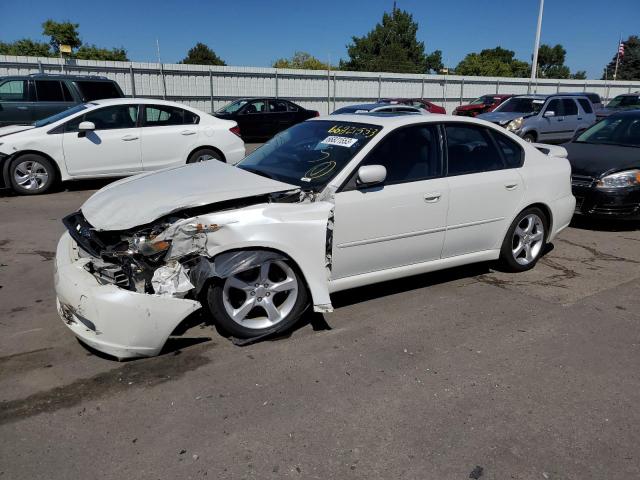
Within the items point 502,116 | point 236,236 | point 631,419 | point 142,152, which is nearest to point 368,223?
point 236,236

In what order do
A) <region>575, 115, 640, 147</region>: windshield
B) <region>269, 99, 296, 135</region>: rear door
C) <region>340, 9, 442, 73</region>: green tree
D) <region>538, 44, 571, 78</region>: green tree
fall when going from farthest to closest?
<region>538, 44, 571, 78</region>: green tree < <region>340, 9, 442, 73</region>: green tree < <region>269, 99, 296, 135</region>: rear door < <region>575, 115, 640, 147</region>: windshield

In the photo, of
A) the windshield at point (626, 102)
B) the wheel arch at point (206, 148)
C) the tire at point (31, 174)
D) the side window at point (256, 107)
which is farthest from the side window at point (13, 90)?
the windshield at point (626, 102)

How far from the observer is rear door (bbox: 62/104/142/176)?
28.9 ft

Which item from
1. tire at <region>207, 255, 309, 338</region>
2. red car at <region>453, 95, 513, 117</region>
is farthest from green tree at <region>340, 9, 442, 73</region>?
tire at <region>207, 255, 309, 338</region>

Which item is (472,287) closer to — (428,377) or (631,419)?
(428,377)

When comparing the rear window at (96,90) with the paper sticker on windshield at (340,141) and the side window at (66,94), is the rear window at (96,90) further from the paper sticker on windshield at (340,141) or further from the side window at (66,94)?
the paper sticker on windshield at (340,141)

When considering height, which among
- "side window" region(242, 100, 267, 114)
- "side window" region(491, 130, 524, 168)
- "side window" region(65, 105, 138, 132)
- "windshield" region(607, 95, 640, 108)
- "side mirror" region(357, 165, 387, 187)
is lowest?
"side mirror" region(357, 165, 387, 187)

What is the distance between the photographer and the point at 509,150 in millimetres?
5125

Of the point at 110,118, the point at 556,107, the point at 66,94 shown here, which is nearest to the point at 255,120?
the point at 66,94

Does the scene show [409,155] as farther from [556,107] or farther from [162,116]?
[556,107]

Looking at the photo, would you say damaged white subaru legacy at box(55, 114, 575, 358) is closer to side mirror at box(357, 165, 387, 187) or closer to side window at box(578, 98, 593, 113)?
side mirror at box(357, 165, 387, 187)

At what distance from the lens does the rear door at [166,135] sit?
929 cm

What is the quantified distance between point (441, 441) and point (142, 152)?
25.9 feet

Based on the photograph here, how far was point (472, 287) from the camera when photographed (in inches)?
196
